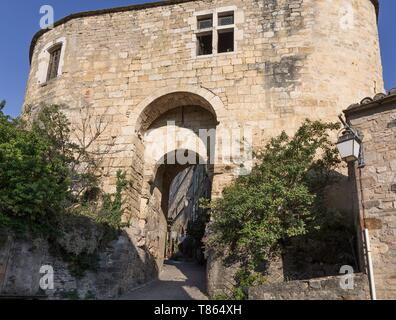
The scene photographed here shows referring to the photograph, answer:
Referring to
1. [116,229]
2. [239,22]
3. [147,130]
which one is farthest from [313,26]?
[116,229]

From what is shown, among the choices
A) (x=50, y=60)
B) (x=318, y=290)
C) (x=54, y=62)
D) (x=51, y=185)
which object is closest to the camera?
(x=318, y=290)

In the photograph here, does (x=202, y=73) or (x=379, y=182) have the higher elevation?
(x=202, y=73)

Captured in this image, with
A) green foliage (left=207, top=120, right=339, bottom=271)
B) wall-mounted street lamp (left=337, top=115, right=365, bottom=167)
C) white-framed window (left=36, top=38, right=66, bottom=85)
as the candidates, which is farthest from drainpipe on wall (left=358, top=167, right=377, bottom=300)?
white-framed window (left=36, top=38, right=66, bottom=85)

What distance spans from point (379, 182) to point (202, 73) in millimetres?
5688

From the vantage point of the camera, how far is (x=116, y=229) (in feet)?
28.4

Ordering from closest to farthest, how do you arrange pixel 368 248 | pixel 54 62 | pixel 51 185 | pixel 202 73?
pixel 368 248 < pixel 51 185 < pixel 202 73 < pixel 54 62

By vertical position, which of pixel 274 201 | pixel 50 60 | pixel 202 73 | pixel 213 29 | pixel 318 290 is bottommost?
pixel 318 290

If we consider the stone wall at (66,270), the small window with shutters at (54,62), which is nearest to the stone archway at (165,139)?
the stone wall at (66,270)

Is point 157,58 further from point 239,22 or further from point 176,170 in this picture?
point 176,170

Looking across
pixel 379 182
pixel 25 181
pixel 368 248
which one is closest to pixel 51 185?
pixel 25 181

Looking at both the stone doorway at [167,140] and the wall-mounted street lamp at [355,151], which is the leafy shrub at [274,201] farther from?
the stone doorway at [167,140]

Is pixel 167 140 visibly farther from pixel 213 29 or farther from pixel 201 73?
pixel 213 29

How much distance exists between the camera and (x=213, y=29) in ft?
33.1
